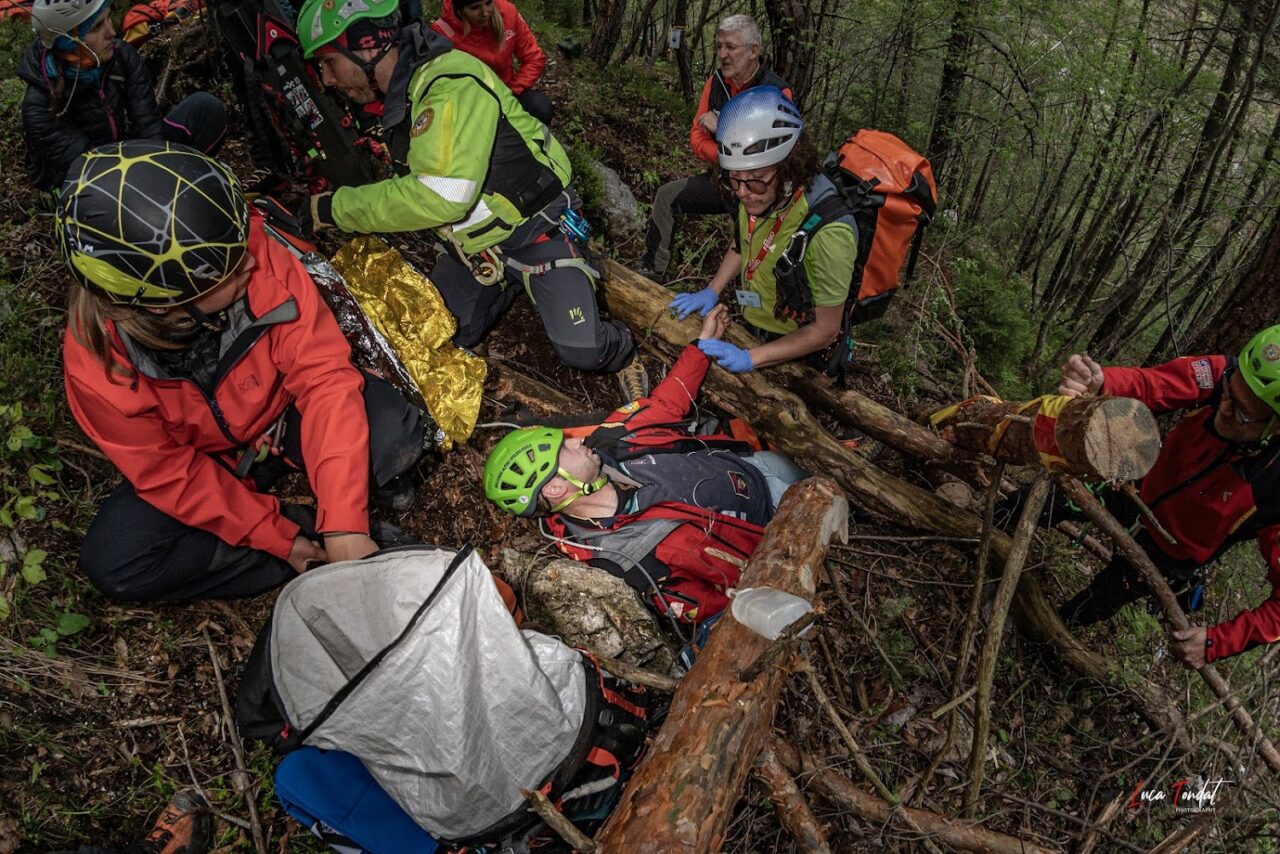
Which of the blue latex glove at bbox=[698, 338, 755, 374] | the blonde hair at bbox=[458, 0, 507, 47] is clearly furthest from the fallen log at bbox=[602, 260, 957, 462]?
the blonde hair at bbox=[458, 0, 507, 47]

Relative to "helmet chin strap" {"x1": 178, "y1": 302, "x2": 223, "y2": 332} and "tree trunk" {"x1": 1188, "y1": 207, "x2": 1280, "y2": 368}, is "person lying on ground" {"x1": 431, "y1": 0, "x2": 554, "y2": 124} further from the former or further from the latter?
"tree trunk" {"x1": 1188, "y1": 207, "x2": 1280, "y2": 368}

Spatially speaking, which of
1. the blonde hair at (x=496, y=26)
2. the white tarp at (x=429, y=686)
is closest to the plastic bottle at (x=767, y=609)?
the white tarp at (x=429, y=686)

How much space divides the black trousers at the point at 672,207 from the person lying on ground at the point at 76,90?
3.67 m

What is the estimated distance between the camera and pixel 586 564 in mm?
3859

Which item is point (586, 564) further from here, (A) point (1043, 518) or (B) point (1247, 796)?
(B) point (1247, 796)

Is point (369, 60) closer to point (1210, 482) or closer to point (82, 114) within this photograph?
point (82, 114)

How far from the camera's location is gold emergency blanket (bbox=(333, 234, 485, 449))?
4414mm

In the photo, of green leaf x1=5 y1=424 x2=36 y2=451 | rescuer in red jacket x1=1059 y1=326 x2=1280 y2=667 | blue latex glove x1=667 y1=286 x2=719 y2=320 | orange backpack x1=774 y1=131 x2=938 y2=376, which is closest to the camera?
green leaf x1=5 y1=424 x2=36 y2=451

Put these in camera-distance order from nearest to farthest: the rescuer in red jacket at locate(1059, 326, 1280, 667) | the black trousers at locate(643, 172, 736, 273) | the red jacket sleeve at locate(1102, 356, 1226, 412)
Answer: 1. the rescuer in red jacket at locate(1059, 326, 1280, 667)
2. the red jacket sleeve at locate(1102, 356, 1226, 412)
3. the black trousers at locate(643, 172, 736, 273)

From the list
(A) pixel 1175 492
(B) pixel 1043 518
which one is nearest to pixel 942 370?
(B) pixel 1043 518

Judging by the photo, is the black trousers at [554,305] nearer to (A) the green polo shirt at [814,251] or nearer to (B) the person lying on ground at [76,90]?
(A) the green polo shirt at [814,251]

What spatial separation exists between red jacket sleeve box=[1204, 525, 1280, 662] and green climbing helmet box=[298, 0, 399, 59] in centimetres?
571

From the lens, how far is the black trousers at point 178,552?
3.06 meters

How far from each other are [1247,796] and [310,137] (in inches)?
286
